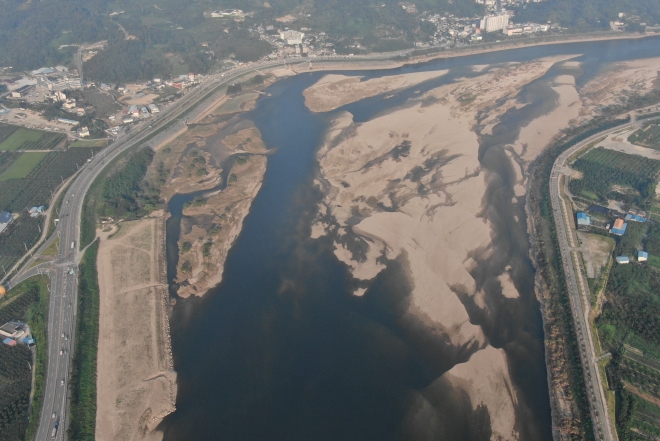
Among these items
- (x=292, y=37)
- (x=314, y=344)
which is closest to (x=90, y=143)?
(x=314, y=344)

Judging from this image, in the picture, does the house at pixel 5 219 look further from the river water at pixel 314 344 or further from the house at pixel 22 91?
the house at pixel 22 91

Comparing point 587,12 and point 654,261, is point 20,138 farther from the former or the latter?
point 587,12

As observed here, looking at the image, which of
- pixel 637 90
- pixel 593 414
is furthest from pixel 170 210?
pixel 637 90

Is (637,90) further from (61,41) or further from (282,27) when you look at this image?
(61,41)

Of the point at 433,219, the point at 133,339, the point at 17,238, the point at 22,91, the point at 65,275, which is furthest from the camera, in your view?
the point at 22,91

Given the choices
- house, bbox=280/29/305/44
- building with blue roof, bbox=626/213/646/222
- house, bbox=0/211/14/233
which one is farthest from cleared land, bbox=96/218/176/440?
house, bbox=280/29/305/44

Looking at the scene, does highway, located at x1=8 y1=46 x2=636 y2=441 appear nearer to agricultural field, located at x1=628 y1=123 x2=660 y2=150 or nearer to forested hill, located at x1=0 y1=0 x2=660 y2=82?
agricultural field, located at x1=628 y1=123 x2=660 y2=150
